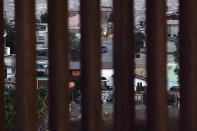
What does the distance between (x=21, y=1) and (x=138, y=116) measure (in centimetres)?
15

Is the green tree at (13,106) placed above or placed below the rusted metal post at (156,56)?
below

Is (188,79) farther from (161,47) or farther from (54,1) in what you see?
(54,1)

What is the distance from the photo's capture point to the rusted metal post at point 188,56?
43 centimetres

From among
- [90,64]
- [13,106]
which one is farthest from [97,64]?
[13,106]

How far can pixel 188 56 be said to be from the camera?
428 mm

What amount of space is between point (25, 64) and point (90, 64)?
58 mm

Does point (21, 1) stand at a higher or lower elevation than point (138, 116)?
higher

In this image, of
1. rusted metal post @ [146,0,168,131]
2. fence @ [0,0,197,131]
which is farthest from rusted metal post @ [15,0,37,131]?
rusted metal post @ [146,0,168,131]

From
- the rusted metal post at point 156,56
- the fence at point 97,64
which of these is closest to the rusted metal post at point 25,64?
the fence at point 97,64

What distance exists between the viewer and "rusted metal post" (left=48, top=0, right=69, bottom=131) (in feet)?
1.39

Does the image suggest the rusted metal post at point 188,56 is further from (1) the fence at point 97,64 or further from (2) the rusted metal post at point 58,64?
(2) the rusted metal post at point 58,64

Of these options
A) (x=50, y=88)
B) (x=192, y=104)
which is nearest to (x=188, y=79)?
(x=192, y=104)

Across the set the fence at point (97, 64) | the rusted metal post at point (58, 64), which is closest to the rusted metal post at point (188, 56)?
the fence at point (97, 64)

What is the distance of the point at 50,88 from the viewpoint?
1.42 feet
